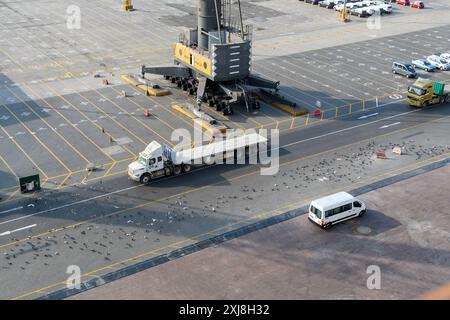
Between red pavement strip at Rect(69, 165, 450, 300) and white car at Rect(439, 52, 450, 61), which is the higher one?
white car at Rect(439, 52, 450, 61)

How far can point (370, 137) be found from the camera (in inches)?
2238

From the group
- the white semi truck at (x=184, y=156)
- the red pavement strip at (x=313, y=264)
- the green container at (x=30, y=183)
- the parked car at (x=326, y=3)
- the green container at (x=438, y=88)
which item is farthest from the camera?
the parked car at (x=326, y=3)

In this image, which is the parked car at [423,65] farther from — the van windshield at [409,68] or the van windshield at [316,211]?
the van windshield at [316,211]

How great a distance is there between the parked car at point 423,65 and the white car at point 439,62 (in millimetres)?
1079

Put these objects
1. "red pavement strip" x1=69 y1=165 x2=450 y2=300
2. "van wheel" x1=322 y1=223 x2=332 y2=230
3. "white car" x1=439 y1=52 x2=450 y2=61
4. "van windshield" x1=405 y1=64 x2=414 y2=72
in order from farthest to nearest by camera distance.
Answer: "white car" x1=439 y1=52 x2=450 y2=61 < "van windshield" x1=405 y1=64 x2=414 y2=72 < "van wheel" x1=322 y1=223 x2=332 y2=230 < "red pavement strip" x1=69 y1=165 x2=450 y2=300

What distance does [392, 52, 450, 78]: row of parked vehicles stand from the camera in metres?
74.4

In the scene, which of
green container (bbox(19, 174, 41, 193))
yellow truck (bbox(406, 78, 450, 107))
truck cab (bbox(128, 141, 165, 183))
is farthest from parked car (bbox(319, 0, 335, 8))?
green container (bbox(19, 174, 41, 193))

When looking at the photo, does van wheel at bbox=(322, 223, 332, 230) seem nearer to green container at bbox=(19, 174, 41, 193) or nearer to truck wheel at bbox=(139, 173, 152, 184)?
truck wheel at bbox=(139, 173, 152, 184)

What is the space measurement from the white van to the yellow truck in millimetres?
25713

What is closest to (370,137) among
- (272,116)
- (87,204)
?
(272,116)

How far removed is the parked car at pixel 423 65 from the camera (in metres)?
76.7

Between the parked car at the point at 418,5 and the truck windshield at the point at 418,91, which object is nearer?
the truck windshield at the point at 418,91

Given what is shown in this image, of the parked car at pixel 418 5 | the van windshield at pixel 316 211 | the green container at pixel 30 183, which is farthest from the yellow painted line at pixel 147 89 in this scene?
the parked car at pixel 418 5

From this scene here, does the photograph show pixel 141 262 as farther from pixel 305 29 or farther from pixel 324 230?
pixel 305 29
